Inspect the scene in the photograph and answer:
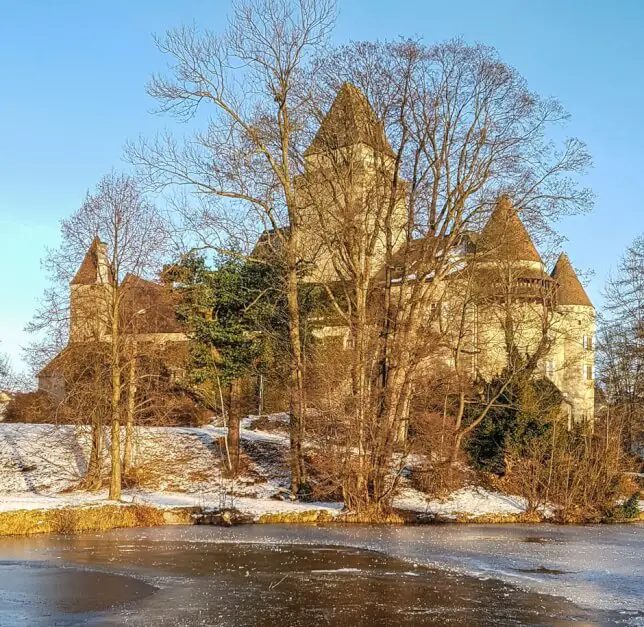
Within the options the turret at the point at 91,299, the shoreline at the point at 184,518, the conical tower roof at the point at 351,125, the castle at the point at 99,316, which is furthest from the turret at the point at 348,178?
the shoreline at the point at 184,518

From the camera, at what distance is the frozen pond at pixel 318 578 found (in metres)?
11.4

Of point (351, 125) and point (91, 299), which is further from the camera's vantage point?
point (351, 125)

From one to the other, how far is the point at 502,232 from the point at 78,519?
16.4 m

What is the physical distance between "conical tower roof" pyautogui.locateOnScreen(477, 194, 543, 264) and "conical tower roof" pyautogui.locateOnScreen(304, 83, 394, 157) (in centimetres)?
417

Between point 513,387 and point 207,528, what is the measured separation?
13.8m

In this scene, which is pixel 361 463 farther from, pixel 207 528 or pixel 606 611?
pixel 606 611

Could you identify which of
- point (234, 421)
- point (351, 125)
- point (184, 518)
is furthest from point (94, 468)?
point (351, 125)

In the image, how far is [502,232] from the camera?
29297 mm

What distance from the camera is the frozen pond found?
1145cm

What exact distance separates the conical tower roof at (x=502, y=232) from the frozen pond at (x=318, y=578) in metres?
10.7

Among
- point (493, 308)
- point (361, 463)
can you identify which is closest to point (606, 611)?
point (361, 463)

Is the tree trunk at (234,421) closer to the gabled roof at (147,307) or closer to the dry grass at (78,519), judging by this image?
the gabled roof at (147,307)

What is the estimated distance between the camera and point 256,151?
2870 centimetres

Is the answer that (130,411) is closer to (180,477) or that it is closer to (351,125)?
(180,477)
